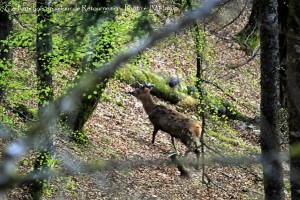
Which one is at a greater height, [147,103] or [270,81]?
[147,103]

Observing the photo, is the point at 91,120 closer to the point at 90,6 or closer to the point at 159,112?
the point at 159,112

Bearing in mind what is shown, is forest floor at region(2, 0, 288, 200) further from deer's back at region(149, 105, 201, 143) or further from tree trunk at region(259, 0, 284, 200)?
tree trunk at region(259, 0, 284, 200)

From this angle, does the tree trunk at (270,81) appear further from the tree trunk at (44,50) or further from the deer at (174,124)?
the deer at (174,124)

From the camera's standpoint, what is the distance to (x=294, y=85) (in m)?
3.06

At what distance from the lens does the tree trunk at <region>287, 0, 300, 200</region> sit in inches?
120

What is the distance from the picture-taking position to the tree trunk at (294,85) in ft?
10.0

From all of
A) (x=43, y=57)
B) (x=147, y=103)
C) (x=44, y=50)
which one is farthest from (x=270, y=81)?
(x=147, y=103)

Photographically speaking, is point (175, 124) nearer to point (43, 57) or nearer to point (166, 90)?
point (166, 90)

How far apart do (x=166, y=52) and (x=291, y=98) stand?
49.9 feet

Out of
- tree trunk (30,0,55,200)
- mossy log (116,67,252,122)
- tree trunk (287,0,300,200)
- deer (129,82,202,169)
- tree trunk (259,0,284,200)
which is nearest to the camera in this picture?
tree trunk (287,0,300,200)

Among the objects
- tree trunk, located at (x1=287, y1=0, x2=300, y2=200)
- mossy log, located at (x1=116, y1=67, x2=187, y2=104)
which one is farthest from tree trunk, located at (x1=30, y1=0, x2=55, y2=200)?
mossy log, located at (x1=116, y1=67, x2=187, y2=104)

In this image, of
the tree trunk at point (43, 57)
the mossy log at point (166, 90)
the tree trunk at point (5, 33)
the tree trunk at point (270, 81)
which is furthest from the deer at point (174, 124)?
the tree trunk at point (270, 81)

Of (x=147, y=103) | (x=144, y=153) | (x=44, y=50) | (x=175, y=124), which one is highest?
(x=147, y=103)

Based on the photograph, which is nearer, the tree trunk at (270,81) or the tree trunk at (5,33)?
the tree trunk at (270,81)
